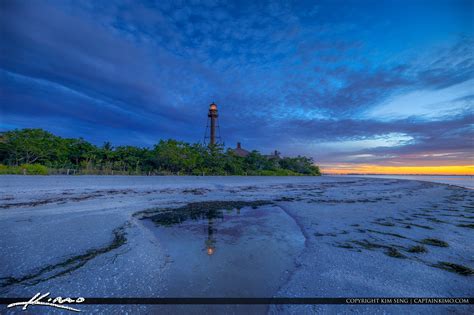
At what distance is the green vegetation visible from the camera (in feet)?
95.2

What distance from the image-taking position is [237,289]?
2543 millimetres

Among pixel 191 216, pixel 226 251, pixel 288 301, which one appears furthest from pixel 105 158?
pixel 288 301

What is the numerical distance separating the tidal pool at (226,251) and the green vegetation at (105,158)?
31.9 metres

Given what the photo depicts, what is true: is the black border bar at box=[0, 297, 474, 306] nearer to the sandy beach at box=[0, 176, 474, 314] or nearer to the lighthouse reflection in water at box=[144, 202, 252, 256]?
the sandy beach at box=[0, 176, 474, 314]

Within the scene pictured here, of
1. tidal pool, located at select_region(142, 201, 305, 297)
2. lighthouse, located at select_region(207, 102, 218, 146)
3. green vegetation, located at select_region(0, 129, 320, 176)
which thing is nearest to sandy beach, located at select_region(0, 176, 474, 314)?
tidal pool, located at select_region(142, 201, 305, 297)

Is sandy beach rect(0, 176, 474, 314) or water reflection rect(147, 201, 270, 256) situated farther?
water reflection rect(147, 201, 270, 256)

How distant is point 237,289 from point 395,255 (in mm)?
3061

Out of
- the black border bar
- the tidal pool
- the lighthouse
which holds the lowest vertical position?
the tidal pool

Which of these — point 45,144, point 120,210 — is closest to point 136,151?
point 45,144

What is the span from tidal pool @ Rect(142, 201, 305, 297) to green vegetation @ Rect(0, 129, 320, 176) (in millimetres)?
31896

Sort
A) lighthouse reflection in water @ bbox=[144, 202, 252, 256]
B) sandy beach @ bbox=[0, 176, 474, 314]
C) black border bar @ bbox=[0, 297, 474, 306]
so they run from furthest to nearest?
lighthouse reflection in water @ bbox=[144, 202, 252, 256], sandy beach @ bbox=[0, 176, 474, 314], black border bar @ bbox=[0, 297, 474, 306]

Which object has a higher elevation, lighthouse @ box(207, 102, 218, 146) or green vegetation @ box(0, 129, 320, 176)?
lighthouse @ box(207, 102, 218, 146)
